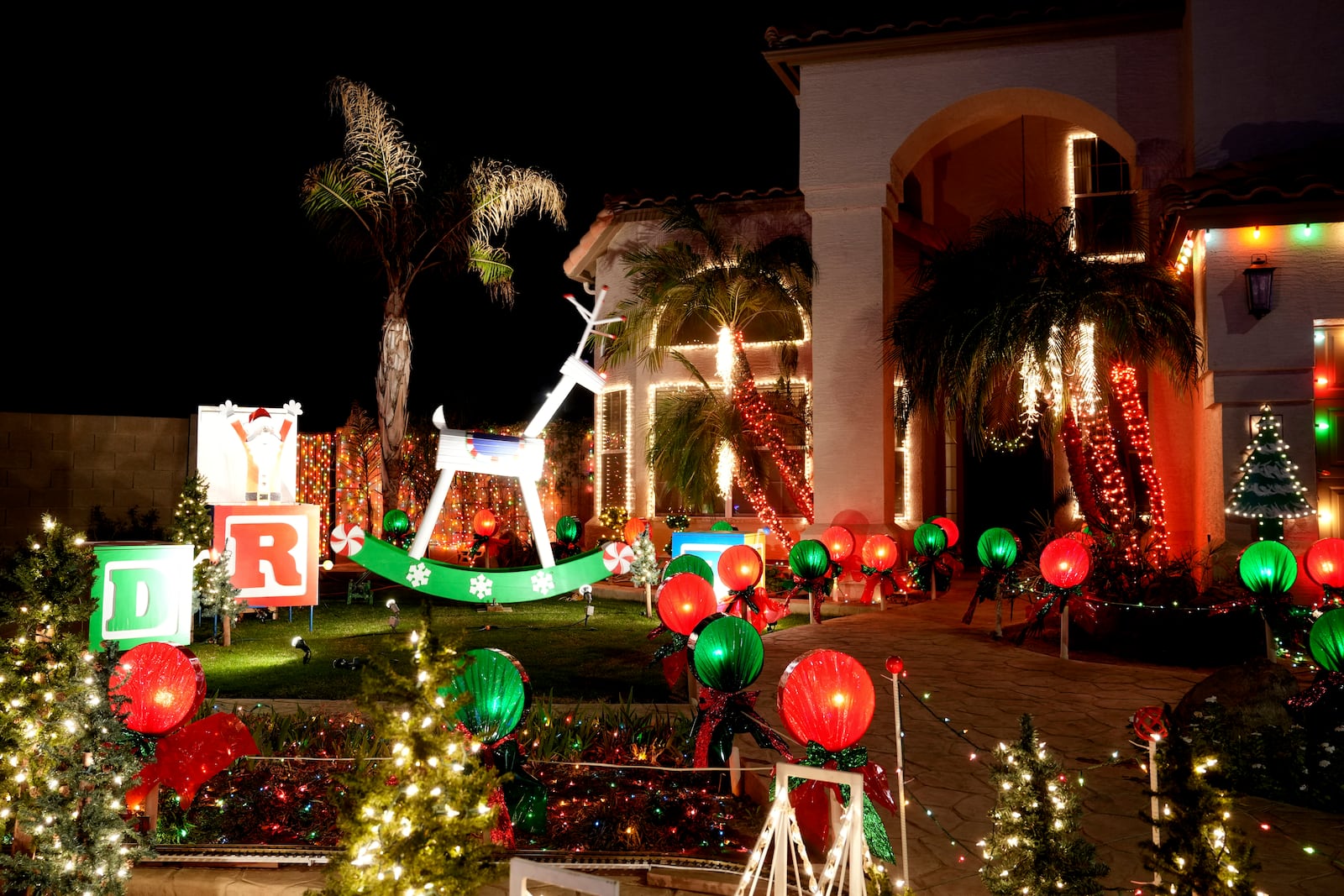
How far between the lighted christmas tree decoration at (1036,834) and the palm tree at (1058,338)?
7864 millimetres

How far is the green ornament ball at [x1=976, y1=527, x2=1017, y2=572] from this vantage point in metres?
10.8

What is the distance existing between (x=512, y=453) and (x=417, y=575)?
73.2 inches

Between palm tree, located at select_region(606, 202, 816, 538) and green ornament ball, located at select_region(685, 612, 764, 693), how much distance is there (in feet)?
32.3

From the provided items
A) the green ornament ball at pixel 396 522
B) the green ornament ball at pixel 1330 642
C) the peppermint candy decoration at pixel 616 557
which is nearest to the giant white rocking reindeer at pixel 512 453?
the peppermint candy decoration at pixel 616 557

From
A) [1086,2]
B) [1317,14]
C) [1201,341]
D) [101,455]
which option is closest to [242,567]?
[101,455]

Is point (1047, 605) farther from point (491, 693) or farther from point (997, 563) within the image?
point (491, 693)

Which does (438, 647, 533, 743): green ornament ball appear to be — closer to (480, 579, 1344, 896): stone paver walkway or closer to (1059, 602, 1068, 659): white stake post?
(480, 579, 1344, 896): stone paver walkway

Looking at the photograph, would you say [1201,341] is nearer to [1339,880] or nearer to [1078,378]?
[1078,378]

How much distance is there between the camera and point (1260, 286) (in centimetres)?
1030

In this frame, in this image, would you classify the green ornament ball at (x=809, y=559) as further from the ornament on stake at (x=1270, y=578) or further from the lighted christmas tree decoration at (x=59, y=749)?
the lighted christmas tree decoration at (x=59, y=749)

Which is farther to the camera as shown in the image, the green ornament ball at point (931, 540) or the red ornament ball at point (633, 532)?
the red ornament ball at point (633, 532)

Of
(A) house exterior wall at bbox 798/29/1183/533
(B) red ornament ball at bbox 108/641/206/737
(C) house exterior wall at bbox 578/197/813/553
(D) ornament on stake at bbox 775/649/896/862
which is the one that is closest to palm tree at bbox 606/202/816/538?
(C) house exterior wall at bbox 578/197/813/553

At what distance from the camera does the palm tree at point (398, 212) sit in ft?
47.7

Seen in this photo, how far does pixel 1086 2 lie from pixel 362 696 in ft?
45.0
